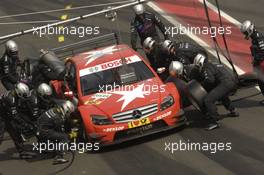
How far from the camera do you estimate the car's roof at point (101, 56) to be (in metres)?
15.3

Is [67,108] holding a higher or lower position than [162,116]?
higher

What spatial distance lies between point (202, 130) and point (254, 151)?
5.54 ft

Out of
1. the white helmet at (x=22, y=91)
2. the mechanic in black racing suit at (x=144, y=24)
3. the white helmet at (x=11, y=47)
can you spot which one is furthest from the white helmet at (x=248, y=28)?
the white helmet at (x=11, y=47)

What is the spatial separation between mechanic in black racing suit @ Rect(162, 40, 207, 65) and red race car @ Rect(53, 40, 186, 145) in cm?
85

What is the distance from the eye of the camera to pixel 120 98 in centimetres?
1386

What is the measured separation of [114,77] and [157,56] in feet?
6.73

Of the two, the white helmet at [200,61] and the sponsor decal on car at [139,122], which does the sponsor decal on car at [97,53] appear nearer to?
the white helmet at [200,61]

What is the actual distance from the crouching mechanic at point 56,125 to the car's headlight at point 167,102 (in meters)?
1.91

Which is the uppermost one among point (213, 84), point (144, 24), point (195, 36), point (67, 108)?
point (144, 24)

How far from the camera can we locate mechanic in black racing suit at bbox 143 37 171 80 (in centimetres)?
1623

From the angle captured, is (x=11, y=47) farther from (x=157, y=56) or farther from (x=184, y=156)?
(x=184, y=156)

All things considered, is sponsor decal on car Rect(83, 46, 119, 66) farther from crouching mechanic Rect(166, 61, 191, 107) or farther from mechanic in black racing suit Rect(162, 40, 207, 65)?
crouching mechanic Rect(166, 61, 191, 107)

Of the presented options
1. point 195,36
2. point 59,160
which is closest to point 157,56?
point 59,160

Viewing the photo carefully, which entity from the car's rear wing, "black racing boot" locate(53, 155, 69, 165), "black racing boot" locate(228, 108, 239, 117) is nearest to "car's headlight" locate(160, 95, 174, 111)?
"black racing boot" locate(228, 108, 239, 117)
